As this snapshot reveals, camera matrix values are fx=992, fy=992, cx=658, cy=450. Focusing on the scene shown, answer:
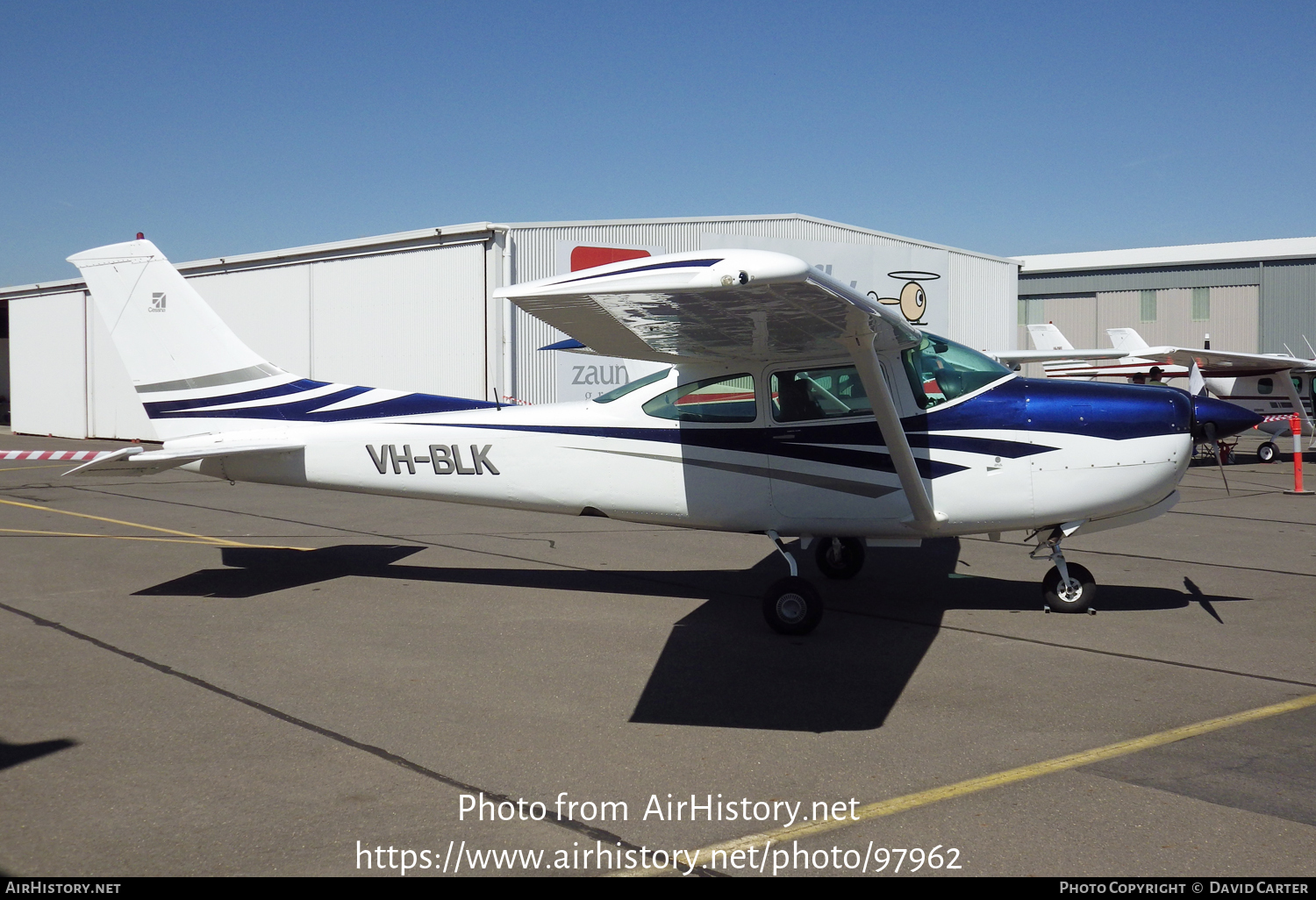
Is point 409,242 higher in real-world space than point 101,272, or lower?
higher

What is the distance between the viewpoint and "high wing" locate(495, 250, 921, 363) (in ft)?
13.0

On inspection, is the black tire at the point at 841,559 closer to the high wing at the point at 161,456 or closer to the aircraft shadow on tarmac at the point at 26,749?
the high wing at the point at 161,456

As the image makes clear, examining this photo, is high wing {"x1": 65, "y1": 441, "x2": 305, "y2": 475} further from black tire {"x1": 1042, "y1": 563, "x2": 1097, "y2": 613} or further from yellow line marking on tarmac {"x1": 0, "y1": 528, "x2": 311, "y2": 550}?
black tire {"x1": 1042, "y1": 563, "x2": 1097, "y2": 613}

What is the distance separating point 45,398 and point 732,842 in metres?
34.2

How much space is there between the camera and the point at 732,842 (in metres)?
3.49

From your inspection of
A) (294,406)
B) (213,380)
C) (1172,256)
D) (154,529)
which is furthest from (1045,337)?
(213,380)

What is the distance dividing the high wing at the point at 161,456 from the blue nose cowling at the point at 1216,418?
260 inches

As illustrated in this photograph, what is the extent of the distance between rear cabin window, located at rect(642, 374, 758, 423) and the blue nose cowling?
117 inches

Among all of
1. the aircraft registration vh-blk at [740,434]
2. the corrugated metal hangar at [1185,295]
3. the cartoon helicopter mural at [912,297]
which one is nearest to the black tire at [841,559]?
the aircraft registration vh-blk at [740,434]

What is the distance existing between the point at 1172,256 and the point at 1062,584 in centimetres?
4321

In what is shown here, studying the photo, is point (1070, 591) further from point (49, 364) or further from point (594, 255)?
point (49, 364)

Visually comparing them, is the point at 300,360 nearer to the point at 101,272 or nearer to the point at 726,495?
the point at 101,272

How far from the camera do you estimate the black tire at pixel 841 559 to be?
8469 millimetres
